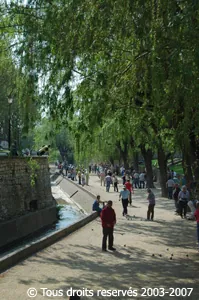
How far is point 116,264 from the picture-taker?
10688 mm

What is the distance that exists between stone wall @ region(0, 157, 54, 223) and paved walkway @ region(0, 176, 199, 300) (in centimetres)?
466

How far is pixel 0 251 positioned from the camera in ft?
55.6

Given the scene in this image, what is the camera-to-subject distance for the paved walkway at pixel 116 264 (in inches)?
343

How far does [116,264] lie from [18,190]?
450 inches

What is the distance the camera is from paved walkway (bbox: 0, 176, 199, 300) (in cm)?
871

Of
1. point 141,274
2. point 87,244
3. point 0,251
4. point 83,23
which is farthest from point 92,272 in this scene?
point 0,251

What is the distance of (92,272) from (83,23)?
5.32 m

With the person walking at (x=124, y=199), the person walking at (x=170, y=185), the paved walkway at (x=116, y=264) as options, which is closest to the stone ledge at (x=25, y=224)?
the paved walkway at (x=116, y=264)

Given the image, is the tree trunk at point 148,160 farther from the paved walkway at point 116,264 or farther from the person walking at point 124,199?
the paved walkway at point 116,264

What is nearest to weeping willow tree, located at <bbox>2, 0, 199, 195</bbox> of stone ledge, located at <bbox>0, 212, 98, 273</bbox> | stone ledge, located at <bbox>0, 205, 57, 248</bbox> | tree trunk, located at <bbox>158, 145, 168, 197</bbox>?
stone ledge, located at <bbox>0, 212, 98, 273</bbox>

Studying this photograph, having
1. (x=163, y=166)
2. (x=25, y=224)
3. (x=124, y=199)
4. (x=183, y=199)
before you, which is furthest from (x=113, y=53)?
(x=163, y=166)

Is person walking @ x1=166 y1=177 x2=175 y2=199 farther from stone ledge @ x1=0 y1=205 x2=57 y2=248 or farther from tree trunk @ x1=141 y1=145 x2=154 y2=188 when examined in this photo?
stone ledge @ x1=0 y1=205 x2=57 y2=248

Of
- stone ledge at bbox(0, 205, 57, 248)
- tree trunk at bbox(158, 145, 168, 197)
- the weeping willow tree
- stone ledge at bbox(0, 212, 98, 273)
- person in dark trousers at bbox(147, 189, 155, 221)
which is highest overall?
the weeping willow tree

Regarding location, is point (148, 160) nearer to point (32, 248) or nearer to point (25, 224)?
point (25, 224)
